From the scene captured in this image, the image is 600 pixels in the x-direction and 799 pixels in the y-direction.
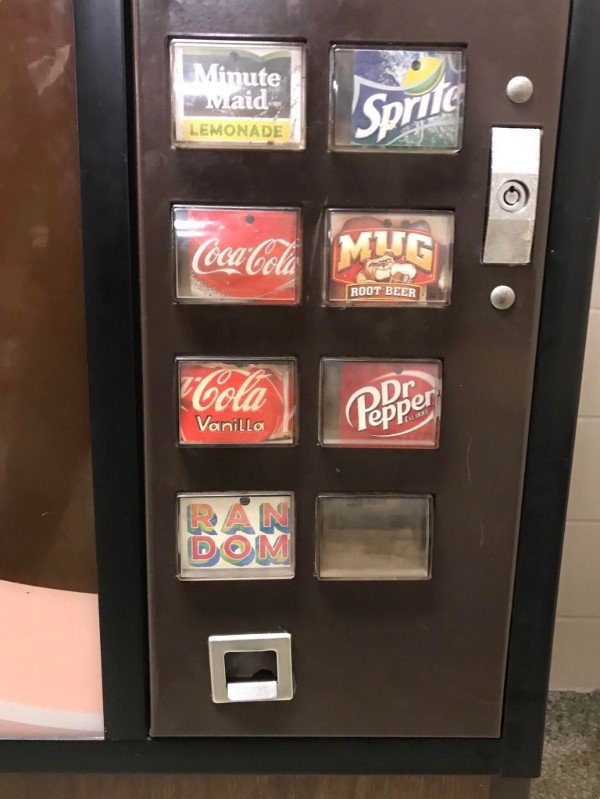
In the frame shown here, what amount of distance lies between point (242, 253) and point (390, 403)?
9.5 inches

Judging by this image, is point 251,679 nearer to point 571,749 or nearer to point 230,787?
point 230,787

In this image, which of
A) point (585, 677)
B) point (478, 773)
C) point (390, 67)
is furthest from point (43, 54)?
point (585, 677)

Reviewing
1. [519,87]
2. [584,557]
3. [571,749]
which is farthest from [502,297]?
[571,749]

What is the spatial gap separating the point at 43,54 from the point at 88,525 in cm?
54

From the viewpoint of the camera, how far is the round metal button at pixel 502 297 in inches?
32.6

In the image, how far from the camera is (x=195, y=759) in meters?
0.96

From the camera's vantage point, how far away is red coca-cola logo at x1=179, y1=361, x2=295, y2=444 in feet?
2.76

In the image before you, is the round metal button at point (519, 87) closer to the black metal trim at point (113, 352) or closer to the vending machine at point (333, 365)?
the vending machine at point (333, 365)

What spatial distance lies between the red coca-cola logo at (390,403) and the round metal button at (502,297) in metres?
0.10

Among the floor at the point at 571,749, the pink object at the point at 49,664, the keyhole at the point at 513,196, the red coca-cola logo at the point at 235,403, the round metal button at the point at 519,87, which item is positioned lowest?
the floor at the point at 571,749

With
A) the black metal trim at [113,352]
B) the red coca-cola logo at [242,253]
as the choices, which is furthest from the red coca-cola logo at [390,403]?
the black metal trim at [113,352]

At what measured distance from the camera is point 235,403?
0.84m

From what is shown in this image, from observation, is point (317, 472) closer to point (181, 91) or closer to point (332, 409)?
point (332, 409)

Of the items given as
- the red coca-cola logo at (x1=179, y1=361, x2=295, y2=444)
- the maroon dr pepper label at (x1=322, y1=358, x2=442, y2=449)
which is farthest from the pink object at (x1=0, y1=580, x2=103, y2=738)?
the maroon dr pepper label at (x1=322, y1=358, x2=442, y2=449)
